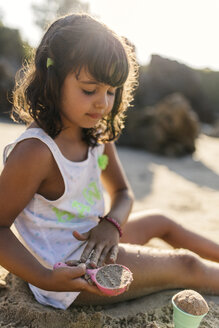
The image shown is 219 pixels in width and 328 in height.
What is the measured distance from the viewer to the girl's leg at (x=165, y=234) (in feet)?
6.85

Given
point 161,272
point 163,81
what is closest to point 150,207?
point 161,272

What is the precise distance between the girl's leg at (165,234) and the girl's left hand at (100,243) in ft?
1.44

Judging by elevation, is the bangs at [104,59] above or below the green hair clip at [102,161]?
above

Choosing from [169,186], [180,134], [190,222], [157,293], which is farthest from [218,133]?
[157,293]

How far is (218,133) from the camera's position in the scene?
1025 cm

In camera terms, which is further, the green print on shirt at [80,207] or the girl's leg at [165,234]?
the girl's leg at [165,234]

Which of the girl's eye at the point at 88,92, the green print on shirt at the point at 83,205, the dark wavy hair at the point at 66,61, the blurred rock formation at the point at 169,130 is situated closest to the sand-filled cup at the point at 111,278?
the green print on shirt at the point at 83,205

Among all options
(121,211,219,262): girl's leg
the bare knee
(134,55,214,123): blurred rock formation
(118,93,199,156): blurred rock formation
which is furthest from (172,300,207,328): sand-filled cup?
(134,55,214,123): blurred rock formation

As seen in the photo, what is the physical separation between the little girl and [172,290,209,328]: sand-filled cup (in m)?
0.34

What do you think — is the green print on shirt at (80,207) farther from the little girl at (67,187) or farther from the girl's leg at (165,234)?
the girl's leg at (165,234)

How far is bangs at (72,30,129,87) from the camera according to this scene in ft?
4.92

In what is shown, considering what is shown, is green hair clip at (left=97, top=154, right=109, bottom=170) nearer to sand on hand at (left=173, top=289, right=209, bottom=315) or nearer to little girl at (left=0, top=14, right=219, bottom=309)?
little girl at (left=0, top=14, right=219, bottom=309)

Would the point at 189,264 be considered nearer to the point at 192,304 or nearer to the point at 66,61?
the point at 192,304

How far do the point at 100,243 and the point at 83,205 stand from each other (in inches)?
10.7
